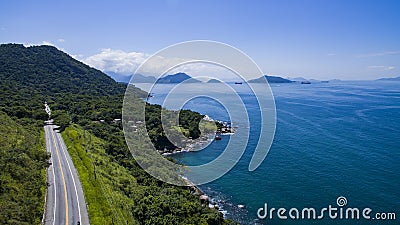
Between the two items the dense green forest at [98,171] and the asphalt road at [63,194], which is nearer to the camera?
the asphalt road at [63,194]

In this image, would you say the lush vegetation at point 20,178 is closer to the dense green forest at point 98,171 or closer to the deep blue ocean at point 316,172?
the dense green forest at point 98,171

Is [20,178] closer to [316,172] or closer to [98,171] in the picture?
[98,171]

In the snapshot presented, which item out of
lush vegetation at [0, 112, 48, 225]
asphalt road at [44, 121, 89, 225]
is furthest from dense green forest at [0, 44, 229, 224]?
asphalt road at [44, 121, 89, 225]

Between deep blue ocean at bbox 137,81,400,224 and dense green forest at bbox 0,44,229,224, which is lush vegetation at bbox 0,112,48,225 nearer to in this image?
dense green forest at bbox 0,44,229,224

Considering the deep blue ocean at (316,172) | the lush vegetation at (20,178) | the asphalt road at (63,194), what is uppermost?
the lush vegetation at (20,178)

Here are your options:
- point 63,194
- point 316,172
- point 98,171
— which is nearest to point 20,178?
point 63,194

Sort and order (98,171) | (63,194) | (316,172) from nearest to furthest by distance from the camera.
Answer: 1. (63,194)
2. (98,171)
3. (316,172)

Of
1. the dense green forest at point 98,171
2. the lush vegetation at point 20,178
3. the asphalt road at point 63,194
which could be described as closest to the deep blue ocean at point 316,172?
the dense green forest at point 98,171

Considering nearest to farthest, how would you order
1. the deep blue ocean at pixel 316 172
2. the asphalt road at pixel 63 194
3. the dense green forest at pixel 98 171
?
1. the asphalt road at pixel 63 194
2. the dense green forest at pixel 98 171
3. the deep blue ocean at pixel 316 172

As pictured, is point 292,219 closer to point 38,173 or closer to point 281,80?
point 38,173
